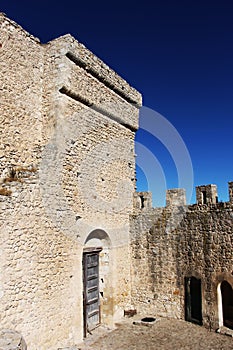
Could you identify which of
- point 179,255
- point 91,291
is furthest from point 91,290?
point 179,255

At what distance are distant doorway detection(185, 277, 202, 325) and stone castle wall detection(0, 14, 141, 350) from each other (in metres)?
1.96

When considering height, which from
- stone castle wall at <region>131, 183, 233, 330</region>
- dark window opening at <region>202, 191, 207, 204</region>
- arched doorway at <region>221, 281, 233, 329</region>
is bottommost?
arched doorway at <region>221, 281, 233, 329</region>

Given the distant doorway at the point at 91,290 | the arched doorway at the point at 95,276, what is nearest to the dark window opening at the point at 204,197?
the arched doorway at the point at 95,276

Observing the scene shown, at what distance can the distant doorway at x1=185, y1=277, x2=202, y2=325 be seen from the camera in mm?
9086

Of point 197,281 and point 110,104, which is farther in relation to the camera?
point 110,104

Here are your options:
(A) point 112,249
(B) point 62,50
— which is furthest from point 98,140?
(A) point 112,249

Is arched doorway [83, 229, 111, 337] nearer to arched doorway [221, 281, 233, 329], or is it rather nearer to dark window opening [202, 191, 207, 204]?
dark window opening [202, 191, 207, 204]

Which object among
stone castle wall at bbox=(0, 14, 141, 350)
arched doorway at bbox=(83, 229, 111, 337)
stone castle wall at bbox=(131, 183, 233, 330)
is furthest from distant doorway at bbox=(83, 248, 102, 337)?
stone castle wall at bbox=(131, 183, 233, 330)

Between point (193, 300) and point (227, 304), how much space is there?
951mm

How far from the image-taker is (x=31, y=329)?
20.9 feet

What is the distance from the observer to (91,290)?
8.98 metres

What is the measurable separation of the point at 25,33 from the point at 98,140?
341 centimetres

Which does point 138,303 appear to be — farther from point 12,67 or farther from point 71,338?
point 12,67

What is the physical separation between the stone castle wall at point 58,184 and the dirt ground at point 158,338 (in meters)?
0.66
